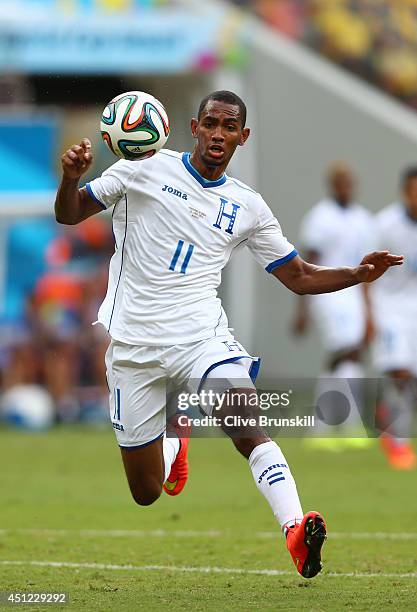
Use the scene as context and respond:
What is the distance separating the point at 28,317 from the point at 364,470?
24.2ft

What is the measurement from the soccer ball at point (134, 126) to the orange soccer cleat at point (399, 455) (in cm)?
712

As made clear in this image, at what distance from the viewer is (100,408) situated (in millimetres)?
18656

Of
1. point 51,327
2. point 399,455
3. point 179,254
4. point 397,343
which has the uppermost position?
point 179,254

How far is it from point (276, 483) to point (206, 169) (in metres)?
1.74

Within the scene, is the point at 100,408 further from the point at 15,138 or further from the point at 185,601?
the point at 185,601

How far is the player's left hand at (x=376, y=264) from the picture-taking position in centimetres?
694

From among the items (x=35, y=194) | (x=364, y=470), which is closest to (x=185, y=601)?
(x=364, y=470)

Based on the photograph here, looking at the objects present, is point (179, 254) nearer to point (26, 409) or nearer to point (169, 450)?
point (169, 450)

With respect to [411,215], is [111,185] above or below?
above

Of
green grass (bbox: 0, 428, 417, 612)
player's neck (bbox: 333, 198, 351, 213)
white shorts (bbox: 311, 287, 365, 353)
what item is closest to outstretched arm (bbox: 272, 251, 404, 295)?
green grass (bbox: 0, 428, 417, 612)

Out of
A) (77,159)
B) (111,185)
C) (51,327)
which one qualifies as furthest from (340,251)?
(77,159)

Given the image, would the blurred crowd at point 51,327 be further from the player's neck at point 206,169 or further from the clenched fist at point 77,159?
the clenched fist at point 77,159

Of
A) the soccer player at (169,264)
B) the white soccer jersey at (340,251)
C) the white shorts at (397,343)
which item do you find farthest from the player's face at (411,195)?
the soccer player at (169,264)

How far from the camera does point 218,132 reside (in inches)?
270
